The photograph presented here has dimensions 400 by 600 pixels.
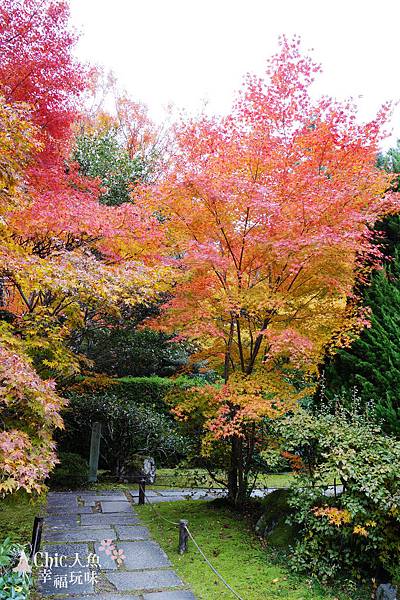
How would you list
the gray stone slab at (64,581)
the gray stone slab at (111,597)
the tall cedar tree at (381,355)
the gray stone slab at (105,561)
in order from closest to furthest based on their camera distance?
the gray stone slab at (111,597) < the gray stone slab at (64,581) < the gray stone slab at (105,561) < the tall cedar tree at (381,355)

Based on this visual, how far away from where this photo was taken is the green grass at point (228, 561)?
4.18 meters

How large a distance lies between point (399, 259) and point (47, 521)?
244 inches

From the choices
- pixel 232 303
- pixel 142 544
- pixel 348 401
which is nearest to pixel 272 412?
pixel 348 401

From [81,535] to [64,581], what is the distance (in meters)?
1.37

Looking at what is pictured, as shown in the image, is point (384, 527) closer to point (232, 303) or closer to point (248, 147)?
point (232, 303)

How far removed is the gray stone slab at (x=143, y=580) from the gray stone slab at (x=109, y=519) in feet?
5.88

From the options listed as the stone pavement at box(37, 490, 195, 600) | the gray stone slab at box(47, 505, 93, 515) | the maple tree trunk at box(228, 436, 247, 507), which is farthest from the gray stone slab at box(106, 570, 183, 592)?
the gray stone slab at box(47, 505, 93, 515)

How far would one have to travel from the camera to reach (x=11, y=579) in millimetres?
3293

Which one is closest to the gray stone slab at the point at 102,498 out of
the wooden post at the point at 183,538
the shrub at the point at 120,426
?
the shrub at the point at 120,426

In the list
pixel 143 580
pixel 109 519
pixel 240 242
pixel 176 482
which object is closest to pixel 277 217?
pixel 240 242

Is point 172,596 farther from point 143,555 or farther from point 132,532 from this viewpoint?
point 132,532

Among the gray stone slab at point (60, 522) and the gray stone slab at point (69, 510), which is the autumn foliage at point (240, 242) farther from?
the gray stone slab at point (69, 510)

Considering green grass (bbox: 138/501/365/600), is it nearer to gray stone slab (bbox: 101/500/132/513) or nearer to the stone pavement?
the stone pavement

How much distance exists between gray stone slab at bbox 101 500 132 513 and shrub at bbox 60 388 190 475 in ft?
6.76
